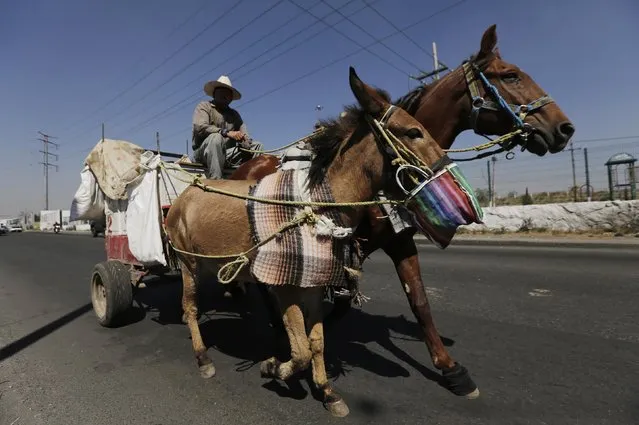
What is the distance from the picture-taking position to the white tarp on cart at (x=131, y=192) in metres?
4.34

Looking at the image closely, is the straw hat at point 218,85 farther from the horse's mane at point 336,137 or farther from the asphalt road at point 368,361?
the asphalt road at point 368,361

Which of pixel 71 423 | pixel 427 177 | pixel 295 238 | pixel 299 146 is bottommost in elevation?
pixel 71 423

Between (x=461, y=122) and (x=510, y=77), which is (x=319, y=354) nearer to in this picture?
(x=461, y=122)

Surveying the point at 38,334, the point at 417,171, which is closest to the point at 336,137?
the point at 417,171

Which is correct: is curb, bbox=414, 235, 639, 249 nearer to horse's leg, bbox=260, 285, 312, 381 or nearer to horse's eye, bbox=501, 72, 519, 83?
horse's eye, bbox=501, 72, 519, 83

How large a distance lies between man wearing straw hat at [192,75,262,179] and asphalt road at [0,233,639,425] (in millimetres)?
2088

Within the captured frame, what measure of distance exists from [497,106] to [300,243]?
206cm

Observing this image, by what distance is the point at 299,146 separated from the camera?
365 centimetres

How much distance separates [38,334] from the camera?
509 centimetres

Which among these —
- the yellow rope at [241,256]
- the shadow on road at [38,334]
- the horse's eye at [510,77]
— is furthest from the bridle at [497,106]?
the shadow on road at [38,334]

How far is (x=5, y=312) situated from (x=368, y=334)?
5.90 m

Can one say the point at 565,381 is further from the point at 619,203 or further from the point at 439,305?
the point at 619,203

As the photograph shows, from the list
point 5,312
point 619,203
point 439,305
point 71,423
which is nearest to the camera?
point 71,423

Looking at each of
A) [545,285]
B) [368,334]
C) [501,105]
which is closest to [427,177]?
[501,105]
